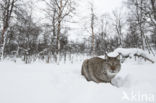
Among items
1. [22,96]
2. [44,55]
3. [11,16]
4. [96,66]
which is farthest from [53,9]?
[22,96]

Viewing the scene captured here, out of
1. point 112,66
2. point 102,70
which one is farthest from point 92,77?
point 112,66

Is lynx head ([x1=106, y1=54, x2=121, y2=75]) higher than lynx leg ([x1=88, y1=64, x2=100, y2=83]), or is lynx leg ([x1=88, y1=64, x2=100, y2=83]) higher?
lynx head ([x1=106, y1=54, x2=121, y2=75])

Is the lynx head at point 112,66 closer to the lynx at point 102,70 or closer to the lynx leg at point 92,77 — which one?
the lynx at point 102,70

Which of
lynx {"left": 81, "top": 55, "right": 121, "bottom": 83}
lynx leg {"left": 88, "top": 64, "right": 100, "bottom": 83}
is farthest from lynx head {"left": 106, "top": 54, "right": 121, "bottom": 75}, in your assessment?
lynx leg {"left": 88, "top": 64, "right": 100, "bottom": 83}

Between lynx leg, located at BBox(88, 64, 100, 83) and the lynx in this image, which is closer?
the lynx

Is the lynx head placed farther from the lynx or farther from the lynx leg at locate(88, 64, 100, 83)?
the lynx leg at locate(88, 64, 100, 83)

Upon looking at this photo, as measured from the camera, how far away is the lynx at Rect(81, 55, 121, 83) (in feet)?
8.30

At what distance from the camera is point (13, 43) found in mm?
11602

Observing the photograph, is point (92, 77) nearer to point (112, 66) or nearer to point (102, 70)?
point (102, 70)

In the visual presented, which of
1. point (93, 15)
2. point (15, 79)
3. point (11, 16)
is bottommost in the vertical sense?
point (15, 79)

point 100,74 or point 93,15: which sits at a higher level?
point 93,15

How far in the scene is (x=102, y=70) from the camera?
2621 mm

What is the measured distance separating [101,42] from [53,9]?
33.1ft

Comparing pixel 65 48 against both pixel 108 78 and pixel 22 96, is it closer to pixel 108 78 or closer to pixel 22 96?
pixel 108 78
